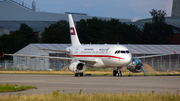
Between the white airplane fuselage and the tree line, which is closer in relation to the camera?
the white airplane fuselage

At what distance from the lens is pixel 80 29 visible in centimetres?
11612

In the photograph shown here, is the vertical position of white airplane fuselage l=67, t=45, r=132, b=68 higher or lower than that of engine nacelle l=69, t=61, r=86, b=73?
higher

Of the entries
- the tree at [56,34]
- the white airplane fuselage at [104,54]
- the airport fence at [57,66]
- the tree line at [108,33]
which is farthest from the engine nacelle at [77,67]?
the tree at [56,34]

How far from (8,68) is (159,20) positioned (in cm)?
6360

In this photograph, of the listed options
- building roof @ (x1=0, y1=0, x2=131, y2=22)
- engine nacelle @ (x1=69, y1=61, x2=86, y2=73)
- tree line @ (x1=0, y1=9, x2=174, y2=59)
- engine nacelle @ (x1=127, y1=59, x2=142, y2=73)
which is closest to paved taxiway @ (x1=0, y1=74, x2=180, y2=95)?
engine nacelle @ (x1=69, y1=61, x2=86, y2=73)

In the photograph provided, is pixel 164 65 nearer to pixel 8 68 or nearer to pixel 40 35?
pixel 8 68

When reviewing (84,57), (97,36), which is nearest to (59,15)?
(97,36)

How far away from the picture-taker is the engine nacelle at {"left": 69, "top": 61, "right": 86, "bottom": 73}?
136 ft

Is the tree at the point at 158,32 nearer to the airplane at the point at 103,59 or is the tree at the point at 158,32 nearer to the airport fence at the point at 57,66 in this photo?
the airport fence at the point at 57,66

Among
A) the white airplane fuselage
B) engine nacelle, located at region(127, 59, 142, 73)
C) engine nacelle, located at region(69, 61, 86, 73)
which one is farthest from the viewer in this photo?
engine nacelle, located at region(127, 59, 142, 73)

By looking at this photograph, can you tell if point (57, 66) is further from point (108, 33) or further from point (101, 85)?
point (108, 33)

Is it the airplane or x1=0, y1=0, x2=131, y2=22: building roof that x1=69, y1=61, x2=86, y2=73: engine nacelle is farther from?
x1=0, y1=0, x2=131, y2=22: building roof

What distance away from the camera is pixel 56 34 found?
354 feet

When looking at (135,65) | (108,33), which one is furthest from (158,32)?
(135,65)
